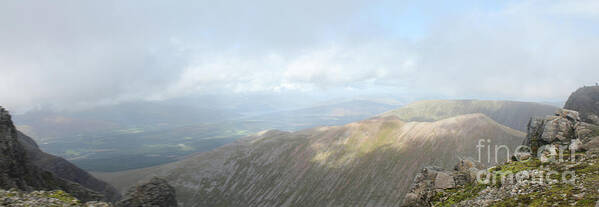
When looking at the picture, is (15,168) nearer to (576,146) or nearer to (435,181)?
(435,181)

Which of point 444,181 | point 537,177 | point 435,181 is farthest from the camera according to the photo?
point 435,181

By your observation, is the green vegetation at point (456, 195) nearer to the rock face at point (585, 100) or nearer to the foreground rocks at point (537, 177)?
the foreground rocks at point (537, 177)

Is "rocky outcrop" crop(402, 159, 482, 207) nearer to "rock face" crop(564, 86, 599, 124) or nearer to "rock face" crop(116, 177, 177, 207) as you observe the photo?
"rock face" crop(116, 177, 177, 207)

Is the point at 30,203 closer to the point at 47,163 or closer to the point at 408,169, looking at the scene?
the point at 47,163

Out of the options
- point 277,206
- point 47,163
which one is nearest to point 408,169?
point 277,206

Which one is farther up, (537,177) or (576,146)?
(576,146)

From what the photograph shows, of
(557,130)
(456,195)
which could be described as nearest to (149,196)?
(456,195)

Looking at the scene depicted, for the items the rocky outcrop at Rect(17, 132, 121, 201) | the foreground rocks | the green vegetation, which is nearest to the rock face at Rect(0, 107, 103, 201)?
the green vegetation
